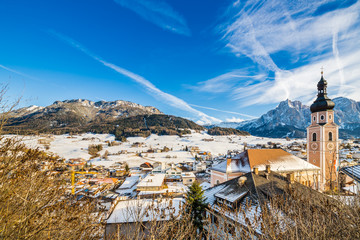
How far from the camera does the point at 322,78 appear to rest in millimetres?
19594

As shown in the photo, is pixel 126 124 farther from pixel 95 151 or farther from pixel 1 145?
pixel 1 145

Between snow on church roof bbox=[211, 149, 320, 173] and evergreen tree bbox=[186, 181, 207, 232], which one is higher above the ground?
snow on church roof bbox=[211, 149, 320, 173]

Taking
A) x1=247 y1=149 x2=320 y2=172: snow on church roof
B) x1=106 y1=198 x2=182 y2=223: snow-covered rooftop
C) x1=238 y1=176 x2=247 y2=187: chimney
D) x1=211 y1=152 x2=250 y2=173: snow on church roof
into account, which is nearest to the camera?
x1=106 y1=198 x2=182 y2=223: snow-covered rooftop

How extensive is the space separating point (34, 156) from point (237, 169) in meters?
16.6

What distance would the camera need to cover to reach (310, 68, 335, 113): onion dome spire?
62.8 feet

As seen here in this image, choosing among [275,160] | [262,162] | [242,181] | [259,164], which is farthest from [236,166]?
[242,181]

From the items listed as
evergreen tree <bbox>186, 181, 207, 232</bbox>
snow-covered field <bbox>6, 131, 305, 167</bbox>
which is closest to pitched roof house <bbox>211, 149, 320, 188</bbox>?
evergreen tree <bbox>186, 181, 207, 232</bbox>

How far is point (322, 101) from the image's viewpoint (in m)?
19.6

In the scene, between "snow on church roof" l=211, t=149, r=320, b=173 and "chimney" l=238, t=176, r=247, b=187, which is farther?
"snow on church roof" l=211, t=149, r=320, b=173

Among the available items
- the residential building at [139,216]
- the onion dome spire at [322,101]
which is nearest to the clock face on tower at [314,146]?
the onion dome spire at [322,101]

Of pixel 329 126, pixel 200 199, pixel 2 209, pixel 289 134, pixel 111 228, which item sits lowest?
pixel 111 228

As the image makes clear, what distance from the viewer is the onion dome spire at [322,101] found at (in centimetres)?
1914

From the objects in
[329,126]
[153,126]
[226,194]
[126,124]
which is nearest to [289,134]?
[153,126]

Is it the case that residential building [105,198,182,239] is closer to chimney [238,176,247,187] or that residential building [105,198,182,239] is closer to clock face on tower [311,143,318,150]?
chimney [238,176,247,187]
